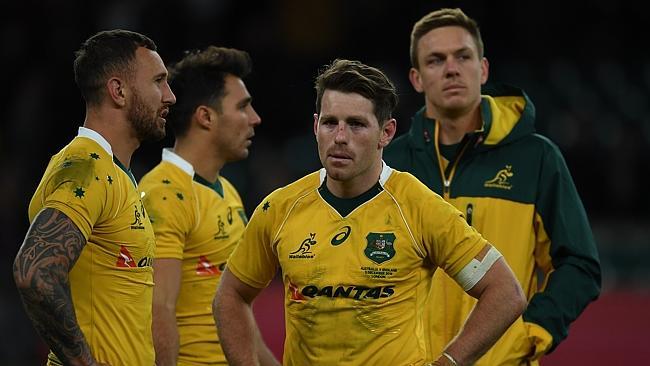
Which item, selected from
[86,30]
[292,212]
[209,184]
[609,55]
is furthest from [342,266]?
[609,55]

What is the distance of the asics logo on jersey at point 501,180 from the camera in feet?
17.8

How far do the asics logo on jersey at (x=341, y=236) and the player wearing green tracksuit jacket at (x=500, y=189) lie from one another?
1.00 meters

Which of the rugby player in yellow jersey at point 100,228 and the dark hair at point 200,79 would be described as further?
the dark hair at point 200,79

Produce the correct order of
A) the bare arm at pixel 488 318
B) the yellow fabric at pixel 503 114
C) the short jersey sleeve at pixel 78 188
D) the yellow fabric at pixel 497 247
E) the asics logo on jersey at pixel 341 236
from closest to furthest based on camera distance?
the short jersey sleeve at pixel 78 188 → the bare arm at pixel 488 318 → the asics logo on jersey at pixel 341 236 → the yellow fabric at pixel 497 247 → the yellow fabric at pixel 503 114

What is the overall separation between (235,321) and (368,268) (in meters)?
0.65

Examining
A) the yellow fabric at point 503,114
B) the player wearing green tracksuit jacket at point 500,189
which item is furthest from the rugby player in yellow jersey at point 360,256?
the yellow fabric at point 503,114

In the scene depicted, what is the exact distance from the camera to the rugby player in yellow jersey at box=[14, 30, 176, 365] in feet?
13.5

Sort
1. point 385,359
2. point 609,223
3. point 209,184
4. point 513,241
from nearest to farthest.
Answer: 1. point 385,359
2. point 513,241
3. point 209,184
4. point 609,223

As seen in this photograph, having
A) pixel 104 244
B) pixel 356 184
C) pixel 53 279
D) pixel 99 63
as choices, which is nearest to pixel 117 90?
pixel 99 63

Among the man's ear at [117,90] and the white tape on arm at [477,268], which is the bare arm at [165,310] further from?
the white tape on arm at [477,268]

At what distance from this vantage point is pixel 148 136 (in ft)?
15.9

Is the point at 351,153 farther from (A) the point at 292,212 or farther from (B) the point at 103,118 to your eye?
(B) the point at 103,118

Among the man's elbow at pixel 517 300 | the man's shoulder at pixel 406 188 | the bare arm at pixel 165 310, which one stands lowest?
the bare arm at pixel 165 310

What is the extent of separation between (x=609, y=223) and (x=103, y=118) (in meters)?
8.29
